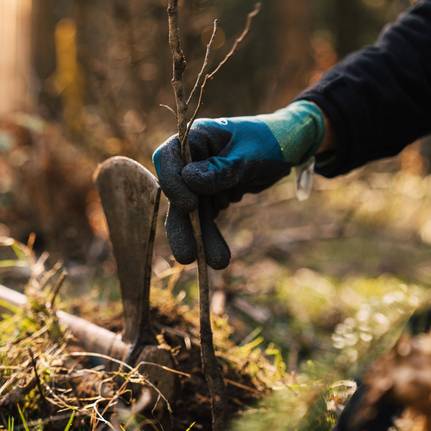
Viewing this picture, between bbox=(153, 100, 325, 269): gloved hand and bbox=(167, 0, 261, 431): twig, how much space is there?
0.03 m

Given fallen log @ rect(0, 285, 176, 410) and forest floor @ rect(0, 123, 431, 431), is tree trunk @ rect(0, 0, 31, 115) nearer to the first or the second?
forest floor @ rect(0, 123, 431, 431)

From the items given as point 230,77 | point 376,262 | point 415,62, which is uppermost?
point 415,62

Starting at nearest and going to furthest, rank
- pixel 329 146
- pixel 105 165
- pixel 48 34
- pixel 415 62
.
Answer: pixel 105 165, pixel 329 146, pixel 415 62, pixel 48 34

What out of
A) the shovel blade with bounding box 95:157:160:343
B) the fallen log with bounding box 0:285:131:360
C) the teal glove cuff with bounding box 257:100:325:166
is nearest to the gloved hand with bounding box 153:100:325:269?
the teal glove cuff with bounding box 257:100:325:166

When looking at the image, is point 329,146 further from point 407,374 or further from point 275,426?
point 407,374

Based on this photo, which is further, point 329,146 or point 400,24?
point 400,24

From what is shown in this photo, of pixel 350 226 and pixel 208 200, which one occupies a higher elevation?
pixel 208 200

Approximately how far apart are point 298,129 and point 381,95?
479mm

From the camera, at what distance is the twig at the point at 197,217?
1.26 metres

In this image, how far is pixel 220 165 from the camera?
4.54 feet

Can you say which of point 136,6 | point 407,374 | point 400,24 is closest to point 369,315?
point 400,24

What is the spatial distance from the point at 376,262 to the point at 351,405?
351 centimetres

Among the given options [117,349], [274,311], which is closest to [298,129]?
[117,349]

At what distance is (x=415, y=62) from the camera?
6.90ft
